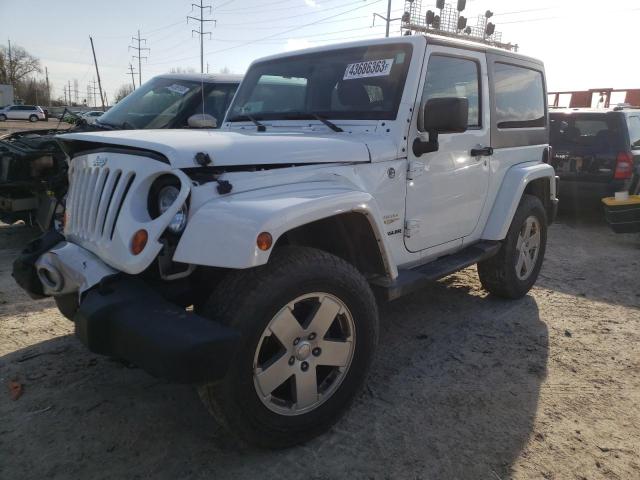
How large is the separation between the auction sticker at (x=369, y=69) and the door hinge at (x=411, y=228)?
96 cm

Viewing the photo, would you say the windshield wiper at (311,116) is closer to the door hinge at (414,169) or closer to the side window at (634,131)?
the door hinge at (414,169)

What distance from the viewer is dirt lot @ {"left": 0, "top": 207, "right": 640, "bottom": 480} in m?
2.31

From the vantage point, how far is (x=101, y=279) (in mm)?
2213

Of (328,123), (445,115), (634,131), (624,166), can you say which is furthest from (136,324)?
(634,131)

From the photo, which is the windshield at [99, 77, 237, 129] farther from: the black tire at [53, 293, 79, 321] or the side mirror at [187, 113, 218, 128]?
the black tire at [53, 293, 79, 321]

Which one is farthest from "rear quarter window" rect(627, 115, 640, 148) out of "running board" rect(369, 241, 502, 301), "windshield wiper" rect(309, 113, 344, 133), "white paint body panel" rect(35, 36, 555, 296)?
"windshield wiper" rect(309, 113, 344, 133)

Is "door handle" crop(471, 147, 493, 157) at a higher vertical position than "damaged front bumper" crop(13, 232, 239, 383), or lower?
higher

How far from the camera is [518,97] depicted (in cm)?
434

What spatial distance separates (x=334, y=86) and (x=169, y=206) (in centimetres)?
168

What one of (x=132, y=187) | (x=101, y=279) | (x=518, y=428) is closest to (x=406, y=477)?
(x=518, y=428)

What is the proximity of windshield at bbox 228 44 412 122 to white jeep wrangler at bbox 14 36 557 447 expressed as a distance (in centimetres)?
1

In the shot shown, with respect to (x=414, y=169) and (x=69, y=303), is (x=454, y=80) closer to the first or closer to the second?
(x=414, y=169)

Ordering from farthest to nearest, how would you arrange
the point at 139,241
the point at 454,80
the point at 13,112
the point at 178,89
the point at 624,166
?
the point at 13,112
the point at 624,166
the point at 178,89
the point at 454,80
the point at 139,241

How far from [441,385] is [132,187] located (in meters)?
2.11
